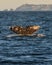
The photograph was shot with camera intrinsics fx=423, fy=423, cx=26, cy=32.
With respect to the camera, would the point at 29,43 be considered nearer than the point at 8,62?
No

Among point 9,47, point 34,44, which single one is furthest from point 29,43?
point 9,47

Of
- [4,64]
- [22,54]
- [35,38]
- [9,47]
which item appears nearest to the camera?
[4,64]

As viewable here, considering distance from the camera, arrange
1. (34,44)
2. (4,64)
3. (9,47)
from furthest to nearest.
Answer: (34,44) < (9,47) < (4,64)

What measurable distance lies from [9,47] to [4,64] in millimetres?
8892

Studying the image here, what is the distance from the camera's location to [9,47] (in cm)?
3572

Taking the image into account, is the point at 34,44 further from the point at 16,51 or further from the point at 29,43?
the point at 16,51

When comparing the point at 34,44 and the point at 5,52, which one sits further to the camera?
the point at 34,44

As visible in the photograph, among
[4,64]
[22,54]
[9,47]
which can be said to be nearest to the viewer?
[4,64]

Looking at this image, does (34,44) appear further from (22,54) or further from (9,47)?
(22,54)

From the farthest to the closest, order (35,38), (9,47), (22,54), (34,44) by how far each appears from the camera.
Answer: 1. (35,38)
2. (34,44)
3. (9,47)
4. (22,54)

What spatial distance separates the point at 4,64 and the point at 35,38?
1671cm

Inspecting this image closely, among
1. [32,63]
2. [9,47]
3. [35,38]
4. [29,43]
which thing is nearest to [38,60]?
[32,63]

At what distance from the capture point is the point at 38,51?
32.6m

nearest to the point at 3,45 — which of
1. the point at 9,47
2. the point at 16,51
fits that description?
the point at 9,47
